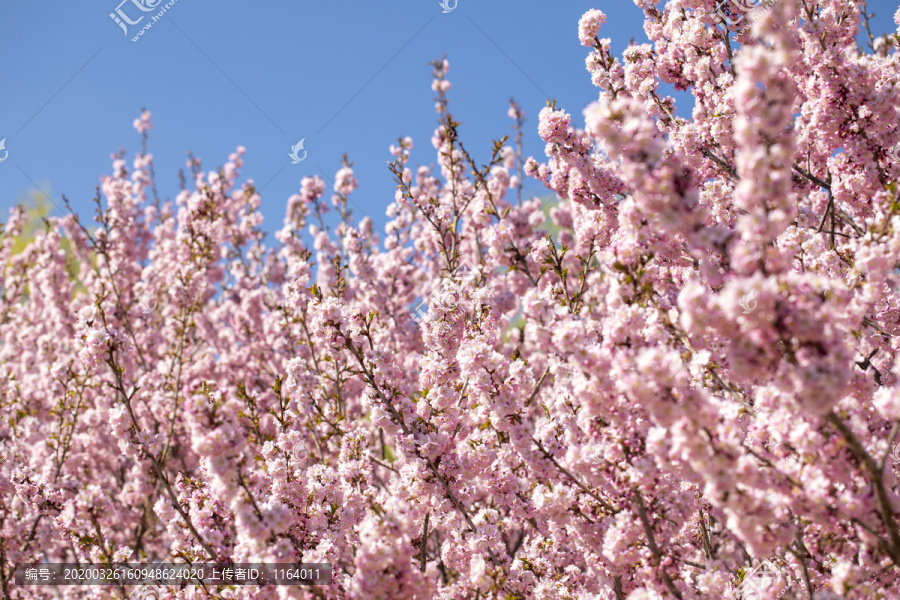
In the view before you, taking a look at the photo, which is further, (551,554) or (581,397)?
(551,554)

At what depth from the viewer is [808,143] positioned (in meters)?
4.66

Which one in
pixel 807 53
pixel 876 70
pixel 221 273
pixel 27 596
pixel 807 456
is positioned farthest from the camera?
pixel 221 273

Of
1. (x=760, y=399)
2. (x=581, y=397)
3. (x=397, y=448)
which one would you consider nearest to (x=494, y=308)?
(x=397, y=448)

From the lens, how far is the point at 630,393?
2.46 m

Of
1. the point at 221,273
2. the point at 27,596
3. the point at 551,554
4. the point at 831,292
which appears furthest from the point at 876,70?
the point at 221,273

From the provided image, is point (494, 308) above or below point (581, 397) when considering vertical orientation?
above

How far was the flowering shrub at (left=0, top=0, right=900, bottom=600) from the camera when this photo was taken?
2.23 m

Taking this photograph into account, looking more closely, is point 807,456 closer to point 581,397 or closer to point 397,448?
point 581,397

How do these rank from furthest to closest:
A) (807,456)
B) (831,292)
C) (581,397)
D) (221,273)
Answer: (221,273), (581,397), (807,456), (831,292)

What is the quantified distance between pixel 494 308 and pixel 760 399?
8.40 ft

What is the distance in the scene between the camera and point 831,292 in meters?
2.17

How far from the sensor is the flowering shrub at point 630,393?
2227 mm

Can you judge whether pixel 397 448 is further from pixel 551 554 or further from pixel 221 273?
pixel 221 273

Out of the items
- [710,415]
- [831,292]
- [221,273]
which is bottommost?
[710,415]
